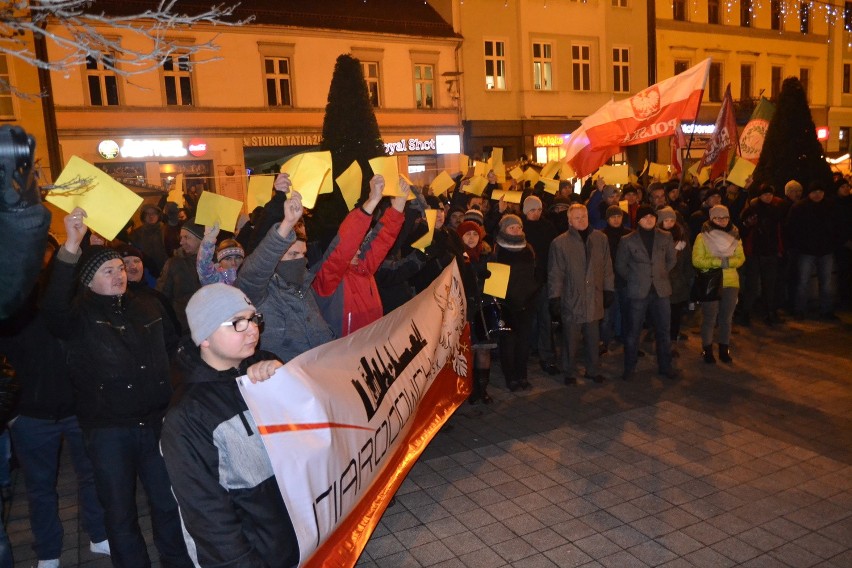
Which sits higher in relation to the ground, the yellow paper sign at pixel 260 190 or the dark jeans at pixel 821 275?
the yellow paper sign at pixel 260 190

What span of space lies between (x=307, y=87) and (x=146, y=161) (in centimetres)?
635

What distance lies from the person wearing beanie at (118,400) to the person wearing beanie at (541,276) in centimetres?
508

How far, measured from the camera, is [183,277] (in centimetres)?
678

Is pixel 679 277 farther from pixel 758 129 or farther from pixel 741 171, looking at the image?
pixel 758 129

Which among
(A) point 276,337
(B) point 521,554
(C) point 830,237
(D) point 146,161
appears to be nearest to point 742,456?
(B) point 521,554

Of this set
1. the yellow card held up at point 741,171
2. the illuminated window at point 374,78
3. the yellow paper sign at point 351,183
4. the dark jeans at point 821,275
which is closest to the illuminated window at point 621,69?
the illuminated window at point 374,78

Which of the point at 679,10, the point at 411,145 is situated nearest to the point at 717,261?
the point at 411,145

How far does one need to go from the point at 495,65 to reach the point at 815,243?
65.6 ft

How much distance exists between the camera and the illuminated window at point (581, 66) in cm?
2980

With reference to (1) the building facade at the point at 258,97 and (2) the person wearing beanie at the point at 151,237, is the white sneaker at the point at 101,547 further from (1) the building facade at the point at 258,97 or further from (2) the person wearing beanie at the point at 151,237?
(1) the building facade at the point at 258,97

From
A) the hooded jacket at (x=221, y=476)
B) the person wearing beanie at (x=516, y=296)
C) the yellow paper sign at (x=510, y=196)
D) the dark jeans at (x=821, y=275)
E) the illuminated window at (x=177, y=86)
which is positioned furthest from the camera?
the illuminated window at (x=177, y=86)

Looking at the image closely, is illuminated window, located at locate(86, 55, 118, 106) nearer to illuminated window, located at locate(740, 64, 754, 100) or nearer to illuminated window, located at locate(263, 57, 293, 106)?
illuminated window, located at locate(263, 57, 293, 106)

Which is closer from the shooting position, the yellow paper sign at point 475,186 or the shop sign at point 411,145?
the yellow paper sign at point 475,186

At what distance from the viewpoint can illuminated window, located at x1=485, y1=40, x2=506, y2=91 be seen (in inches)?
1104
